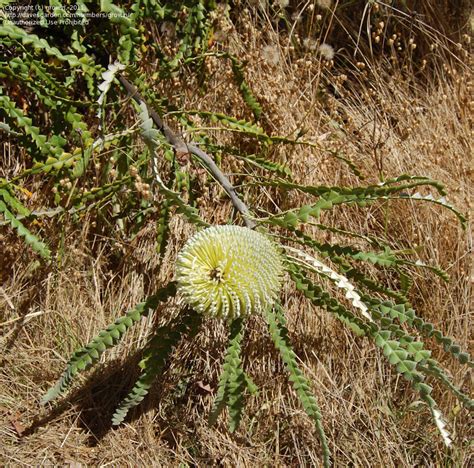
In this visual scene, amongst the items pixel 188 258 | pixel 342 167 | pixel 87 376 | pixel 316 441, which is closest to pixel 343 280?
pixel 188 258

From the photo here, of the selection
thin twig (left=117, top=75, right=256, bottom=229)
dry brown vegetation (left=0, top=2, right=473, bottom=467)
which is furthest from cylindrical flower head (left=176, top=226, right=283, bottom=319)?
dry brown vegetation (left=0, top=2, right=473, bottom=467)

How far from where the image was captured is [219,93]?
2.24m

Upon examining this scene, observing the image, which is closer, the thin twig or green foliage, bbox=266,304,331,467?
green foliage, bbox=266,304,331,467

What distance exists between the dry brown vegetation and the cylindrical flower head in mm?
568

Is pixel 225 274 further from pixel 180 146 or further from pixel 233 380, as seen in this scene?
pixel 180 146

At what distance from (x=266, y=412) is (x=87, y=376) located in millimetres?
539

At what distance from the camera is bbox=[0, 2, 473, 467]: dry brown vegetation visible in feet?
6.16

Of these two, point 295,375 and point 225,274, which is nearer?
point 225,274

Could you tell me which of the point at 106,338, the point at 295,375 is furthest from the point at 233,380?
the point at 106,338

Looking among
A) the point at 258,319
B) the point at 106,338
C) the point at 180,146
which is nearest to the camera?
the point at 106,338

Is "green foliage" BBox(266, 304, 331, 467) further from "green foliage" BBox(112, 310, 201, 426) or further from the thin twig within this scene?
the thin twig

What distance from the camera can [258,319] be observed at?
1995 millimetres

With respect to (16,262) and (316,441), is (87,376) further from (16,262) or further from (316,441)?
(316,441)

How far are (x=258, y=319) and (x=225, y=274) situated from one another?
62 centimetres
